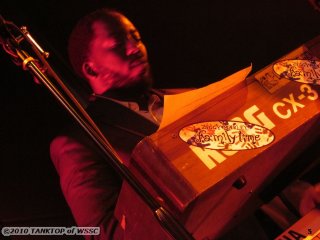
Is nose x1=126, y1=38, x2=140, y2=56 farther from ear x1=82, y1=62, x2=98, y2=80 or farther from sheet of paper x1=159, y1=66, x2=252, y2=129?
sheet of paper x1=159, y1=66, x2=252, y2=129

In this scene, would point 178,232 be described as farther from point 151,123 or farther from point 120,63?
point 120,63

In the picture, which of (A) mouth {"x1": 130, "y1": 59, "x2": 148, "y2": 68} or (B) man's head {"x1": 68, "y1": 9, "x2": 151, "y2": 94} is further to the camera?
Result: (A) mouth {"x1": 130, "y1": 59, "x2": 148, "y2": 68}

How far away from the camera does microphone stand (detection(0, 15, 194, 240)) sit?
1.59ft

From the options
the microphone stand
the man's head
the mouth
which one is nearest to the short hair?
the man's head

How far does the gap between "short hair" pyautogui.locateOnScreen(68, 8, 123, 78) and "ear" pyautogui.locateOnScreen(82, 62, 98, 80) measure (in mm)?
24

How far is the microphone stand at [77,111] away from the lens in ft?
1.59

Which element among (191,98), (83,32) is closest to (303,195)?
(191,98)

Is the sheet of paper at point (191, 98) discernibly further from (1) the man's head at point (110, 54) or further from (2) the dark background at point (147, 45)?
(1) the man's head at point (110, 54)

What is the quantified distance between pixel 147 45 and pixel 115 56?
149 millimetres

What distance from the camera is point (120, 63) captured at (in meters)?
1.52

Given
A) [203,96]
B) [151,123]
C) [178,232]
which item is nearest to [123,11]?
[151,123]

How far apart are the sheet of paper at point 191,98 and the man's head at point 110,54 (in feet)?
2.99

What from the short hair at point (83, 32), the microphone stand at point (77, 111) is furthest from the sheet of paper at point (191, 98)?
the short hair at point (83, 32)

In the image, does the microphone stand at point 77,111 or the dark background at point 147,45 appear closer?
the microphone stand at point 77,111
